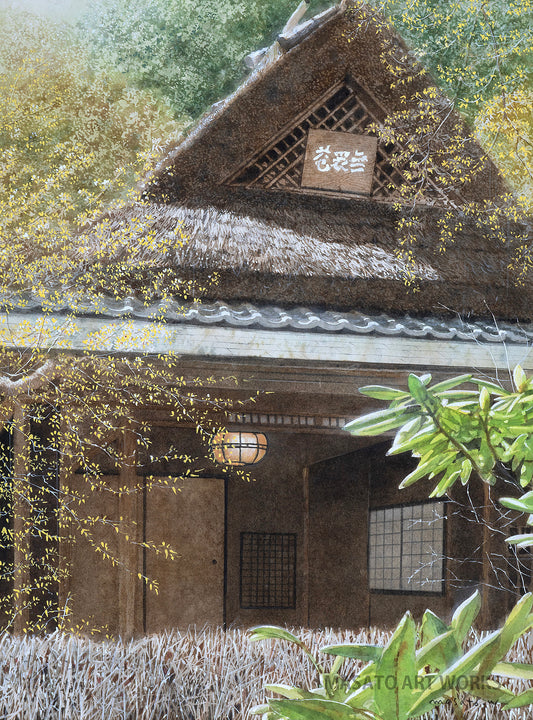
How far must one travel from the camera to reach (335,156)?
3738 mm

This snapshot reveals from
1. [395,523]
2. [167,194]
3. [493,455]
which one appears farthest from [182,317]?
[395,523]

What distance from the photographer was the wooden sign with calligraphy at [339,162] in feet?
12.2

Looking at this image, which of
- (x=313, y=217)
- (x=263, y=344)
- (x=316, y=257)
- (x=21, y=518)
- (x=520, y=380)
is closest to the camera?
(x=520, y=380)

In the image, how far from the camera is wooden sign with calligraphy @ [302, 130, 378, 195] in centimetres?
373

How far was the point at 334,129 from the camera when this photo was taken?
12.3 feet

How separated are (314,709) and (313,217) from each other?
316 centimetres

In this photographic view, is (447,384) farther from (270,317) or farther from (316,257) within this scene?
(316,257)

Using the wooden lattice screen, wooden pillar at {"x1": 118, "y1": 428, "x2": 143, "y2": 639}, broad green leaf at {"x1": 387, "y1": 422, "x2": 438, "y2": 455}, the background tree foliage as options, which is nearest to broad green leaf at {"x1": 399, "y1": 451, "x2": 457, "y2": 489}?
broad green leaf at {"x1": 387, "y1": 422, "x2": 438, "y2": 455}

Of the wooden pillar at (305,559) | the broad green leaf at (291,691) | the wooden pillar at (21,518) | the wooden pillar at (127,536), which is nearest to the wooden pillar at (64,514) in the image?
the wooden pillar at (21,518)

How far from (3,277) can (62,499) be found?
104cm

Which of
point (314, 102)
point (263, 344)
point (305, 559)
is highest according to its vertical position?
point (314, 102)

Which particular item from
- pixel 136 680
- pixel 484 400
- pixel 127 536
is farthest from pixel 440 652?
pixel 127 536

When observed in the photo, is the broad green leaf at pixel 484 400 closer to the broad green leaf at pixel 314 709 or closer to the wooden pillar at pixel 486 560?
the broad green leaf at pixel 314 709

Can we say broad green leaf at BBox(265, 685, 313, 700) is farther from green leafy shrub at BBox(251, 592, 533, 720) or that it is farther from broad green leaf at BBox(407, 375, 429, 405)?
Result: broad green leaf at BBox(407, 375, 429, 405)
